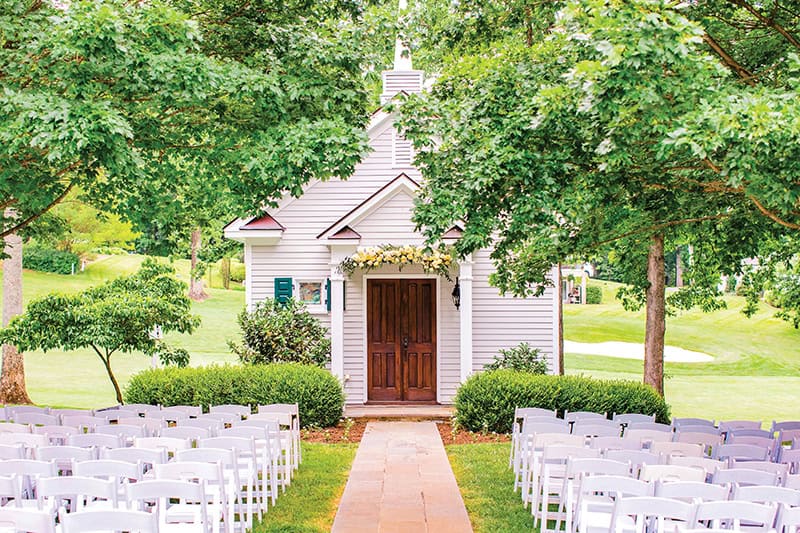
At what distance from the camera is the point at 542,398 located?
1386 centimetres

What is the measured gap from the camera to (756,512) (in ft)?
17.7

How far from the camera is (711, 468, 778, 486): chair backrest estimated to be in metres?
6.59

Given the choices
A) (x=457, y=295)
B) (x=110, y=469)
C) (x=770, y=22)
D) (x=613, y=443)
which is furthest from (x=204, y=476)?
(x=457, y=295)

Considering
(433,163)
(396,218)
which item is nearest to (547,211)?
(433,163)

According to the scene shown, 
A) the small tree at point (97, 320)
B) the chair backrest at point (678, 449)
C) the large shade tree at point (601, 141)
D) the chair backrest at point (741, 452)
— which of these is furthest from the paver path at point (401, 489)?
the small tree at point (97, 320)

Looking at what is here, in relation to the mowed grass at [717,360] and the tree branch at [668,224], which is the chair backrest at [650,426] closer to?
the tree branch at [668,224]

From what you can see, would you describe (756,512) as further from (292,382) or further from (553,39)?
(292,382)

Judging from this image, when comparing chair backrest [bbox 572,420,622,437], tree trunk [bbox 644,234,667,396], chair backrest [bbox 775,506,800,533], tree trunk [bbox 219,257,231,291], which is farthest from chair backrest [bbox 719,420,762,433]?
tree trunk [bbox 219,257,231,291]

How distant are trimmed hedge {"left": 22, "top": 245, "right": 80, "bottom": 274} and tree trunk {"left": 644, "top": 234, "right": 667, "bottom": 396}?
3757cm

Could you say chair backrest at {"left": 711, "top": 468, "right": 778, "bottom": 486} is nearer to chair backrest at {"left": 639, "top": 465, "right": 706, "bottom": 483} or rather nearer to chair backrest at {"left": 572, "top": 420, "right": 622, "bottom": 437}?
chair backrest at {"left": 639, "top": 465, "right": 706, "bottom": 483}

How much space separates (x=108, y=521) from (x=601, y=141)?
239 inches

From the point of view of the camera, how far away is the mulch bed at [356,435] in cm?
1370

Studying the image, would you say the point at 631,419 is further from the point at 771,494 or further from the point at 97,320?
the point at 97,320

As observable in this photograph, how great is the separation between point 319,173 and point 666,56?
14.3 feet
